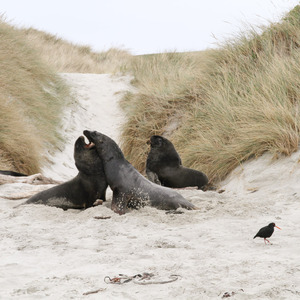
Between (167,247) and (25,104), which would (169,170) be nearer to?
(167,247)

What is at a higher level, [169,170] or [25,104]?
[25,104]

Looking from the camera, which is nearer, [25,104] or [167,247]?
[167,247]

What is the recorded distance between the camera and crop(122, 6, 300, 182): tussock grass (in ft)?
20.2

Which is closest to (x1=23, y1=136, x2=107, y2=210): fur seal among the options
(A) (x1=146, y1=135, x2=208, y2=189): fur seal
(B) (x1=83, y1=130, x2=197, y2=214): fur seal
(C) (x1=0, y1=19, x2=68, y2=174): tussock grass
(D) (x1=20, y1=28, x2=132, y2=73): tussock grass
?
(B) (x1=83, y1=130, x2=197, y2=214): fur seal

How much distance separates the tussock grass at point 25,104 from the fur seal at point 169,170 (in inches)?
90.8

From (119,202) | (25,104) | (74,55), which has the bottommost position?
(119,202)

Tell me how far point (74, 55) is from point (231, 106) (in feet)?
44.0

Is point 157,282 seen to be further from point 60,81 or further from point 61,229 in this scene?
point 60,81

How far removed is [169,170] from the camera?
6090mm

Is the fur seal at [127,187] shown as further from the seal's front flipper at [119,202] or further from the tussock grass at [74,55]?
the tussock grass at [74,55]

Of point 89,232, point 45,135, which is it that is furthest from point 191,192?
point 45,135

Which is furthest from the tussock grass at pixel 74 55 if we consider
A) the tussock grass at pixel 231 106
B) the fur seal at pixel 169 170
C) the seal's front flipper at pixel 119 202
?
the seal's front flipper at pixel 119 202

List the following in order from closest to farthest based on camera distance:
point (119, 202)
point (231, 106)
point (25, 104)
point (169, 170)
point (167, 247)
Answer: point (167, 247) < point (119, 202) < point (169, 170) < point (231, 106) < point (25, 104)

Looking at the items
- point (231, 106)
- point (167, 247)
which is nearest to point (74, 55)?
point (231, 106)
